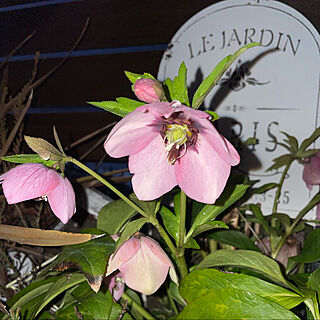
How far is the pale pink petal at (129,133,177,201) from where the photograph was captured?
15.8 inches

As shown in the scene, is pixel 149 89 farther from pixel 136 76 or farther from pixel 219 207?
pixel 219 207

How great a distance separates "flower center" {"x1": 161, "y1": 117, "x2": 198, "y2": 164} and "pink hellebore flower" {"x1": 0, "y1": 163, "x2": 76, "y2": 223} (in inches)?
4.5

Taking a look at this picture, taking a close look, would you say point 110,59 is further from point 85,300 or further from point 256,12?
point 85,300

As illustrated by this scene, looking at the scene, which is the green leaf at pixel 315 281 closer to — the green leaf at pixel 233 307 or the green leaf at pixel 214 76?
the green leaf at pixel 233 307

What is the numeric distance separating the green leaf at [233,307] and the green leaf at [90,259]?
0.30ft

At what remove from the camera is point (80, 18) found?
32.0 inches

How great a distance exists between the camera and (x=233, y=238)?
59 cm

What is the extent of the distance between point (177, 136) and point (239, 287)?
164 mm

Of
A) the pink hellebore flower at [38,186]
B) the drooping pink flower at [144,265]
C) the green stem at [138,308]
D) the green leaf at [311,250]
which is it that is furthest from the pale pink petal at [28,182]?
the green leaf at [311,250]

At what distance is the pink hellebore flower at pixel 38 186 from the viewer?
1.28 ft

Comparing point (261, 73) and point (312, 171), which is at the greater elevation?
point (261, 73)

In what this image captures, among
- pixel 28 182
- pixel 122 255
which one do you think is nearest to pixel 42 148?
pixel 28 182

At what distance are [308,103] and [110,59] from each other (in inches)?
14.7

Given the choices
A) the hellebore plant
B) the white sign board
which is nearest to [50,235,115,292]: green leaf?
the hellebore plant
